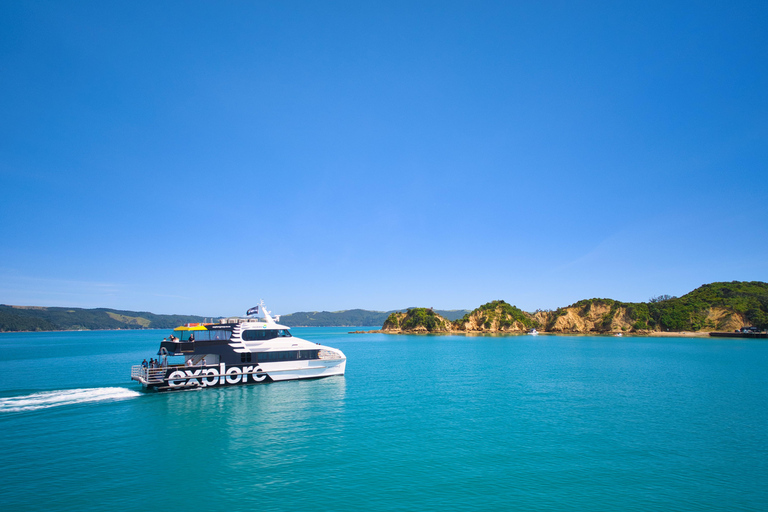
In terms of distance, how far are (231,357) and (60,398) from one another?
1357cm

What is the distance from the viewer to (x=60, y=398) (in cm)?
3228

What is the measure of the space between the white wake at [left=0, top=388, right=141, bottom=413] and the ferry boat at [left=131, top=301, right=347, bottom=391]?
6.74 ft

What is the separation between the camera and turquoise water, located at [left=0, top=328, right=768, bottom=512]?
1496 cm

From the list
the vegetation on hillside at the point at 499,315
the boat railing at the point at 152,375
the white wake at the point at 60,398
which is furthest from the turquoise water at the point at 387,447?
the vegetation on hillside at the point at 499,315

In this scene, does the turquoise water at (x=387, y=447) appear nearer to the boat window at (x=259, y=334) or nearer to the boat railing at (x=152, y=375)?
the boat railing at (x=152, y=375)

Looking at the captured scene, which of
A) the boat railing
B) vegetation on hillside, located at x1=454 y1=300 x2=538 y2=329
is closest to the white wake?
the boat railing

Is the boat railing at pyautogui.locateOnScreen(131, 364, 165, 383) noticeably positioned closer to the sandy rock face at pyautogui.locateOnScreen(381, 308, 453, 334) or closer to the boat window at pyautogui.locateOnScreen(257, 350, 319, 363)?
the boat window at pyautogui.locateOnScreen(257, 350, 319, 363)

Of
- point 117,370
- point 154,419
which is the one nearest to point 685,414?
point 154,419

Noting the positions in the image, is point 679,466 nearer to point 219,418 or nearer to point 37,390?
point 219,418

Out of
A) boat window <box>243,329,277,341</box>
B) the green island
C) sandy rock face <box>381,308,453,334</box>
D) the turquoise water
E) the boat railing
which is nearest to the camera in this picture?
the turquoise water

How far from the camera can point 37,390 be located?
3672 cm

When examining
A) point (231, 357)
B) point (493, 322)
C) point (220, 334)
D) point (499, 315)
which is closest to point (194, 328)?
point (220, 334)

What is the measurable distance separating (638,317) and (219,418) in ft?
541

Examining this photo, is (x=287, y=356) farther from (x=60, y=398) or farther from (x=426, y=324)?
(x=426, y=324)
